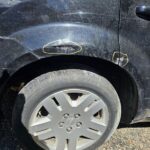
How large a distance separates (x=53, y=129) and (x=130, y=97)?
69cm

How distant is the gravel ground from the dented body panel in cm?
88

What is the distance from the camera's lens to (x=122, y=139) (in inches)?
161

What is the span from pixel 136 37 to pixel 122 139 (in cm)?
115

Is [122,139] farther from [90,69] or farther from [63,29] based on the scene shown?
[63,29]

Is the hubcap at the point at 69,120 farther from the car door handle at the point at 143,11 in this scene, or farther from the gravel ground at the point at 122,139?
the car door handle at the point at 143,11

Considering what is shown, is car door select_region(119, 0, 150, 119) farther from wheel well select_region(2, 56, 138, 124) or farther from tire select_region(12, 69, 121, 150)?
tire select_region(12, 69, 121, 150)

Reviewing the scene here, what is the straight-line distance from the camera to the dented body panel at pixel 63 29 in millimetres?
3234

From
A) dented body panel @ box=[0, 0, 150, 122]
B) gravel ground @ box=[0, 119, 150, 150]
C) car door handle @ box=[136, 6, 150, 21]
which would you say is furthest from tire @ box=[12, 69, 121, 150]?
car door handle @ box=[136, 6, 150, 21]

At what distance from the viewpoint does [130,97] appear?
12.0 ft

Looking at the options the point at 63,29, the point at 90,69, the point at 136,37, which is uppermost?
the point at 63,29

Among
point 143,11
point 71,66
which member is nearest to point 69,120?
point 71,66

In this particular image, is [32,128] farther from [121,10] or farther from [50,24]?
[121,10]

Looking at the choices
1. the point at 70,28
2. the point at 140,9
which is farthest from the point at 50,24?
the point at 140,9

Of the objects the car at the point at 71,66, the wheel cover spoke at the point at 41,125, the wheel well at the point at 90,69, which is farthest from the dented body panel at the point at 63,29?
the wheel cover spoke at the point at 41,125
